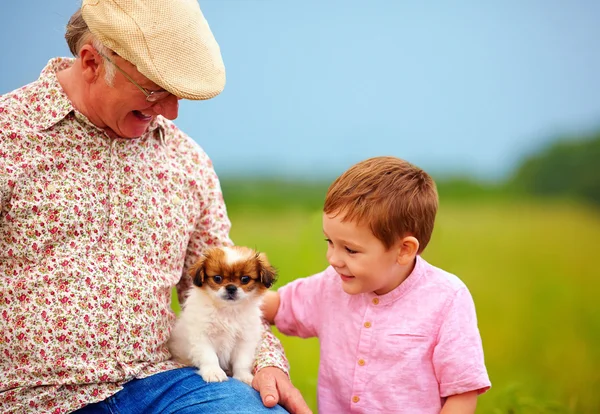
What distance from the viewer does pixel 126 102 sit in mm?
1848

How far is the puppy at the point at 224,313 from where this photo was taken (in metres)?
2.01

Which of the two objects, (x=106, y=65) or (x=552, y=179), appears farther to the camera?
(x=552, y=179)

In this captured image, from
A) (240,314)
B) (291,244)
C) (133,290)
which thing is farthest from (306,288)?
(291,244)

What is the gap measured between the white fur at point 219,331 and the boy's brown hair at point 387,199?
47cm

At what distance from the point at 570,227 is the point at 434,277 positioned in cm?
253

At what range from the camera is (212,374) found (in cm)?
192

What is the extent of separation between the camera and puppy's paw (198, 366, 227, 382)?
1.91 m

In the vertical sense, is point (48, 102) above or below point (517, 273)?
above

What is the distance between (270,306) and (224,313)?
0.17 m

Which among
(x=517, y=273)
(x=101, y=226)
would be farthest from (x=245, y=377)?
(x=517, y=273)

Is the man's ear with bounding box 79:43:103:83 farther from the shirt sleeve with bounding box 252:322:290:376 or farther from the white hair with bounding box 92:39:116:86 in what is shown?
the shirt sleeve with bounding box 252:322:290:376

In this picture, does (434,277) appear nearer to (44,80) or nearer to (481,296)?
(44,80)

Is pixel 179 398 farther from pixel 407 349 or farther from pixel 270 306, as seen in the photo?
pixel 407 349

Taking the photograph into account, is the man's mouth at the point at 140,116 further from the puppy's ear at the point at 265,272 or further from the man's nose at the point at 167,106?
the puppy's ear at the point at 265,272
